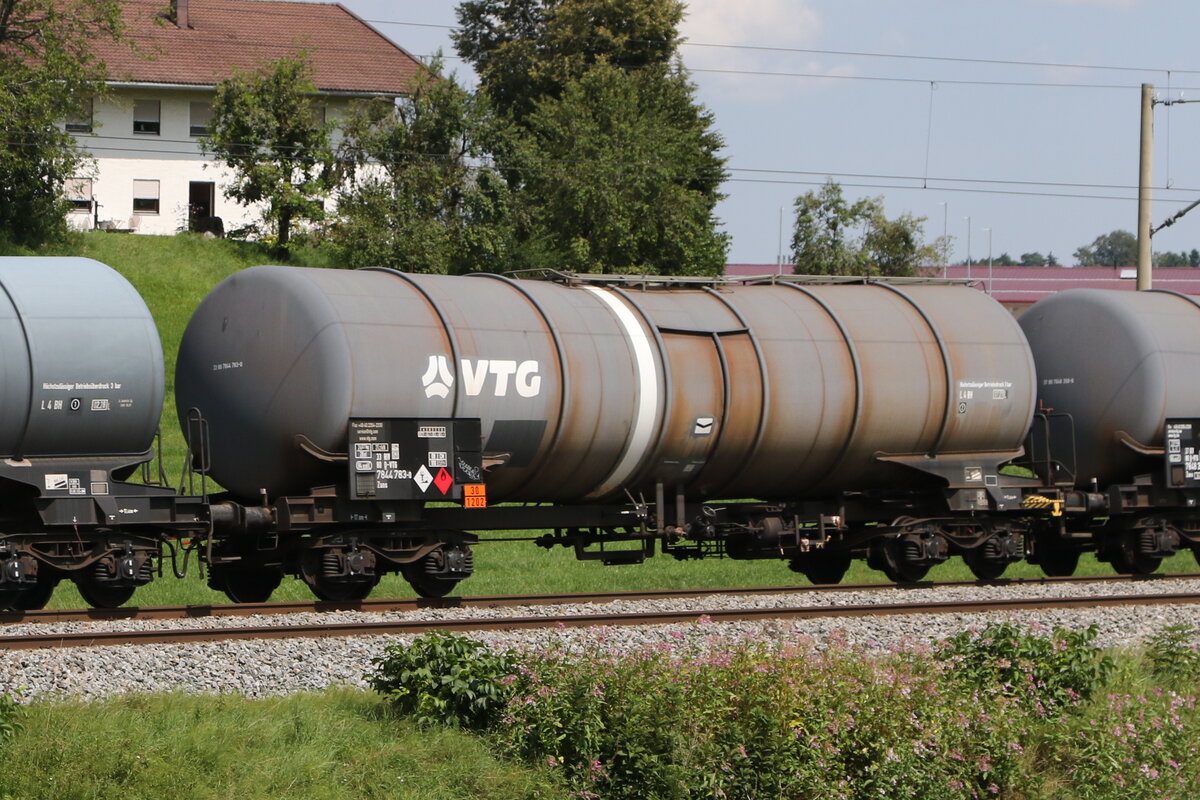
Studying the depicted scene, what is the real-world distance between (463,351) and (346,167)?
31.7 m

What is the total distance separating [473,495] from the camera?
15547mm

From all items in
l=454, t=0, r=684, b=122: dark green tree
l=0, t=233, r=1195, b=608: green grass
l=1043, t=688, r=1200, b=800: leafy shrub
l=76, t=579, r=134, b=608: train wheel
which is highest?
l=454, t=0, r=684, b=122: dark green tree

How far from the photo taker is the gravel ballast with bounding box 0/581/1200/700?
10.9 m

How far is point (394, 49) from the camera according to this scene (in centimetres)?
6325

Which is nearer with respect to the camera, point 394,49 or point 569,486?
point 569,486

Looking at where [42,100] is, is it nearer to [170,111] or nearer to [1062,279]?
[170,111]

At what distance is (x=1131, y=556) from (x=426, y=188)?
93.2 ft

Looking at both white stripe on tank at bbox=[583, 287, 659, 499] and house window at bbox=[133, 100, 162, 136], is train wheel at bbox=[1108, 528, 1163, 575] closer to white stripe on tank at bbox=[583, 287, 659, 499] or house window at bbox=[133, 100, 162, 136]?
white stripe on tank at bbox=[583, 287, 659, 499]

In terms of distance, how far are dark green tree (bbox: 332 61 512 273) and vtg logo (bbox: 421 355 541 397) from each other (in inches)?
1034

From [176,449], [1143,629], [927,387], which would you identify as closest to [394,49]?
[176,449]

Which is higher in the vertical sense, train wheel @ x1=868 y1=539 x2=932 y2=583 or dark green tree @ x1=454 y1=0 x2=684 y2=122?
dark green tree @ x1=454 y1=0 x2=684 y2=122

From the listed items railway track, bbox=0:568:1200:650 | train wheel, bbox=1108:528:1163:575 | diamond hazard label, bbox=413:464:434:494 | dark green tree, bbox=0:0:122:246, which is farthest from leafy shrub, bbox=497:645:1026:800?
dark green tree, bbox=0:0:122:246

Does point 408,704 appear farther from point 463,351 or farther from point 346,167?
point 346,167

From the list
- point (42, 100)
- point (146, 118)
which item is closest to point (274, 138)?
point (42, 100)
